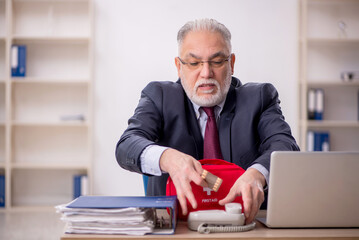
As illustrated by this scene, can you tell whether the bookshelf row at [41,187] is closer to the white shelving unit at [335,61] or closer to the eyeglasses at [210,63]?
the white shelving unit at [335,61]

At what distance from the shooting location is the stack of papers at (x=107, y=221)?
1.01m

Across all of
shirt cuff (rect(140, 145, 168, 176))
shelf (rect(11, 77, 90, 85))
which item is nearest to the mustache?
shirt cuff (rect(140, 145, 168, 176))

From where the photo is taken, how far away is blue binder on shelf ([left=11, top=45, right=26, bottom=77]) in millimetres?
4520

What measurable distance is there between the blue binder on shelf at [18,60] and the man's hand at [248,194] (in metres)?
3.93

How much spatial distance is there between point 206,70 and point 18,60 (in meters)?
3.32

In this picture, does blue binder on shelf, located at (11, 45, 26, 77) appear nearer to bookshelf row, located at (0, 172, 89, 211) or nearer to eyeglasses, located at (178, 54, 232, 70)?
bookshelf row, located at (0, 172, 89, 211)

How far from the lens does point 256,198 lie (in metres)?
1.16

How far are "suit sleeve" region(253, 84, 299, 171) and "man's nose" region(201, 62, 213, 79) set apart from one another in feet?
0.90

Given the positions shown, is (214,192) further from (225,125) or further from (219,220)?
(225,125)

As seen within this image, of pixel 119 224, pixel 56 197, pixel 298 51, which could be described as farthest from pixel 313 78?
pixel 119 224

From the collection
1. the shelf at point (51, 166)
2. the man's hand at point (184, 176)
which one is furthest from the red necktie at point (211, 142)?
the shelf at point (51, 166)

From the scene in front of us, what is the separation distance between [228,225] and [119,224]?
0.28m

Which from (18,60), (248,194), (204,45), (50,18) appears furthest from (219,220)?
(50,18)

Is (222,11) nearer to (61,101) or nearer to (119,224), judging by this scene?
(61,101)
